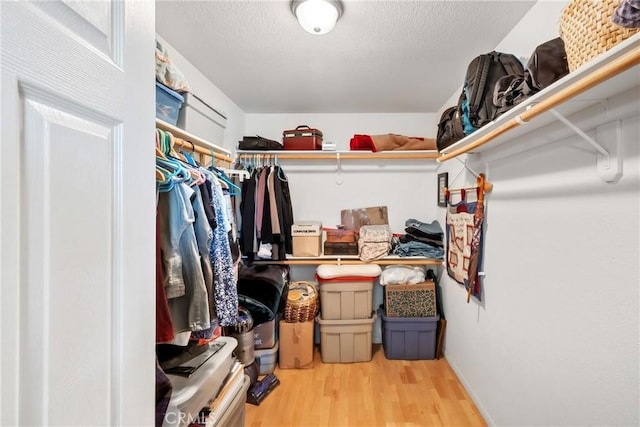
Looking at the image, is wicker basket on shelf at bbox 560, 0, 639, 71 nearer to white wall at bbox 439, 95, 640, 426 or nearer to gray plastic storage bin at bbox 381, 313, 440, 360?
white wall at bbox 439, 95, 640, 426

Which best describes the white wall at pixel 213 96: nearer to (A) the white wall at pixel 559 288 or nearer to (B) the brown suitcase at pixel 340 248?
(B) the brown suitcase at pixel 340 248

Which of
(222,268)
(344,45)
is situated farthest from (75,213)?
(344,45)

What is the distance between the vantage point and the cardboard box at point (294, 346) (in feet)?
7.96

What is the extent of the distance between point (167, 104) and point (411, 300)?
2350mm

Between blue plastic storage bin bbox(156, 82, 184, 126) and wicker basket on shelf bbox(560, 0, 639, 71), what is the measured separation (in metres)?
1.57

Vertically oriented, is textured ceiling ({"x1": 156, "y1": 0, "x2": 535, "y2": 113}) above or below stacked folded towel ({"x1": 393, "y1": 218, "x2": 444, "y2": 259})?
above

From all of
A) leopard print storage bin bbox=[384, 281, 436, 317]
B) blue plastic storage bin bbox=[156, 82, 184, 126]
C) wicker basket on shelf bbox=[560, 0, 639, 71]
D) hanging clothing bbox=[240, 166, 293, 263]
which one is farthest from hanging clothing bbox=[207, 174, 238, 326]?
leopard print storage bin bbox=[384, 281, 436, 317]

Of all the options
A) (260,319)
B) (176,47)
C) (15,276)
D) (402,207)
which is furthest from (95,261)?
(402,207)

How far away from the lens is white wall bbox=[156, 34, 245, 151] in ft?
6.00

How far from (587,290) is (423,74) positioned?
170cm

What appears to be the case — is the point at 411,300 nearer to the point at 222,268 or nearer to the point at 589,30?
the point at 222,268

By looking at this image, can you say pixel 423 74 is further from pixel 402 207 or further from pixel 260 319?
pixel 260 319

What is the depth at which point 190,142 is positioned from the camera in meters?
1.61

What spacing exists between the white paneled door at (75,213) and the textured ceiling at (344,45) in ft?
3.47
